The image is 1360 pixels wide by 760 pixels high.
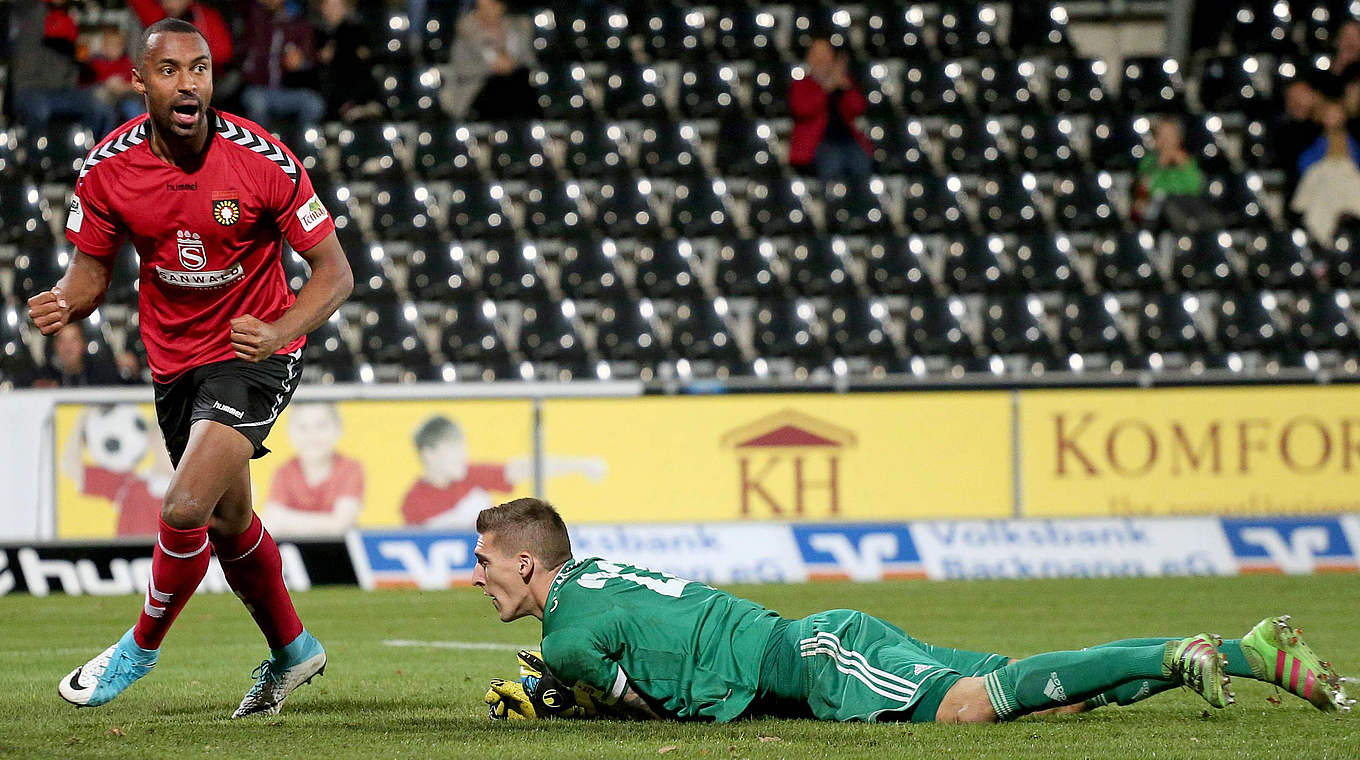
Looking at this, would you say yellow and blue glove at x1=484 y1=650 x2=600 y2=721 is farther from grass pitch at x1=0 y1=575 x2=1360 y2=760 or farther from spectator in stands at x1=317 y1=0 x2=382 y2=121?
spectator in stands at x1=317 y1=0 x2=382 y2=121

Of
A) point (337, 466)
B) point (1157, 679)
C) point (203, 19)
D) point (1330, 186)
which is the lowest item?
point (337, 466)

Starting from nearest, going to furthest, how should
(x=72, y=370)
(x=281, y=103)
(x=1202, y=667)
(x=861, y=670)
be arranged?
1. (x=1202, y=667)
2. (x=861, y=670)
3. (x=72, y=370)
4. (x=281, y=103)

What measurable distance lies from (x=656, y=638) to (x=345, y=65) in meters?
11.5

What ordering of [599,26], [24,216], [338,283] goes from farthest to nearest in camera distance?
[599,26] → [24,216] → [338,283]

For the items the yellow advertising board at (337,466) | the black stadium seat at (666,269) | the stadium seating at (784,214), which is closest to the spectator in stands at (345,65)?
the stadium seating at (784,214)

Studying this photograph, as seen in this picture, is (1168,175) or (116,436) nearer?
(116,436)

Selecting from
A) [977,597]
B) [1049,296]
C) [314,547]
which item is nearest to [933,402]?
[977,597]

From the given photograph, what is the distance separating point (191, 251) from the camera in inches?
213

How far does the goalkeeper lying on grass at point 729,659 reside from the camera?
4.75 m

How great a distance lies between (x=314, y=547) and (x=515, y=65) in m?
5.65

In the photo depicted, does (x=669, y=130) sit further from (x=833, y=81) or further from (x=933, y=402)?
(x=933, y=402)

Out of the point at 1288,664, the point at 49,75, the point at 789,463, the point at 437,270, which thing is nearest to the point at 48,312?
the point at 1288,664

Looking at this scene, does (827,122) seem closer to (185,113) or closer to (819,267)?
(819,267)

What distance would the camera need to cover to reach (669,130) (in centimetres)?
1551
